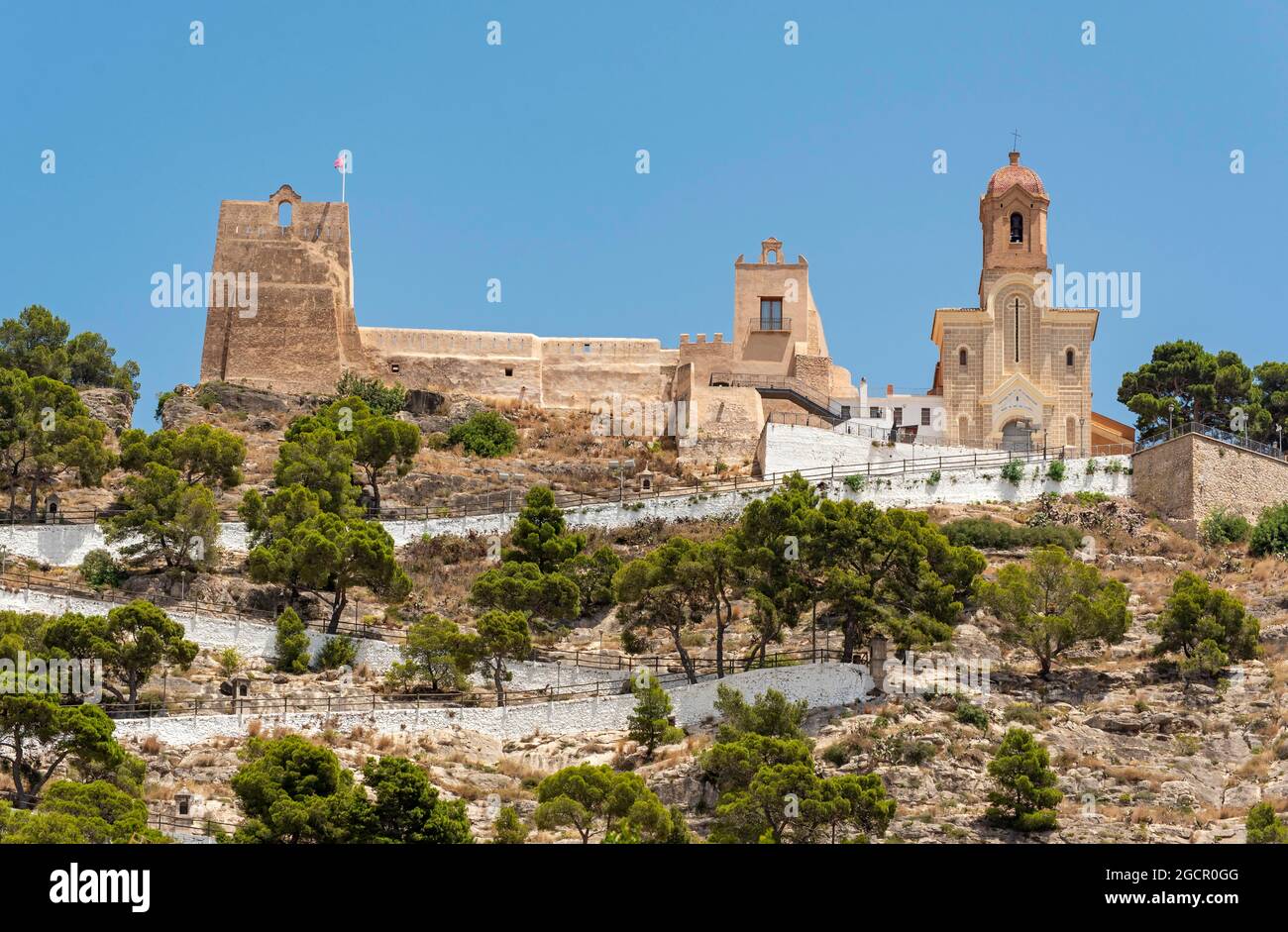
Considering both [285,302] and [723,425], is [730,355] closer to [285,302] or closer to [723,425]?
[723,425]

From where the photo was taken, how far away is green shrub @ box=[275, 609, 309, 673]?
4644 cm

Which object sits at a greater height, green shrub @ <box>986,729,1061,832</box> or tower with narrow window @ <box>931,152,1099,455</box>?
tower with narrow window @ <box>931,152,1099,455</box>

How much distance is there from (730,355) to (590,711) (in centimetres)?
2791

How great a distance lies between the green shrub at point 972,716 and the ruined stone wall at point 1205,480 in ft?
51.6

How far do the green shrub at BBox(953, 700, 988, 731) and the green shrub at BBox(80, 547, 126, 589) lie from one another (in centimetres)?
2050

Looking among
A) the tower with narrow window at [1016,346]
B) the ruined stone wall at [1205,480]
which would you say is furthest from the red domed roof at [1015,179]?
the ruined stone wall at [1205,480]

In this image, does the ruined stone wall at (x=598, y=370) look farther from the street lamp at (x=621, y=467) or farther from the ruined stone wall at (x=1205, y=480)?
the ruined stone wall at (x=1205, y=480)

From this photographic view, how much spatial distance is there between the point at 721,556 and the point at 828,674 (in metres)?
3.75

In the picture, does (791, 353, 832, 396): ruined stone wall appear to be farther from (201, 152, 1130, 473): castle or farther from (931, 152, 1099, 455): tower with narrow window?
(931, 152, 1099, 455): tower with narrow window

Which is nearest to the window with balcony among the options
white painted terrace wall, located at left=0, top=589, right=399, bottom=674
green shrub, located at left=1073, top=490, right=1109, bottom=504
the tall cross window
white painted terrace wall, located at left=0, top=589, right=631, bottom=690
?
the tall cross window

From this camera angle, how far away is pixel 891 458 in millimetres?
60250
